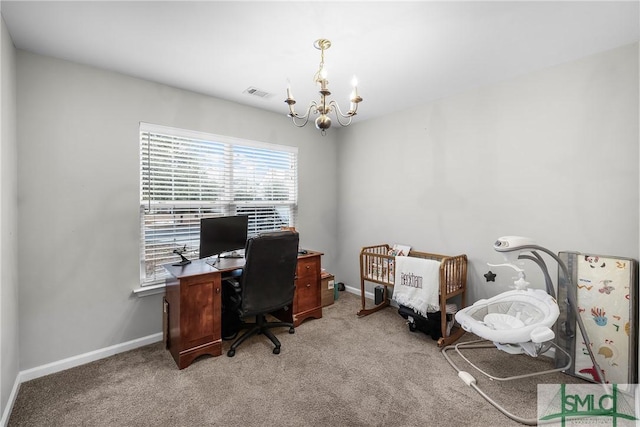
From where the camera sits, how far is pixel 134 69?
2.44 meters

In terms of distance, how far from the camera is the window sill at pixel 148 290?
8.54 ft

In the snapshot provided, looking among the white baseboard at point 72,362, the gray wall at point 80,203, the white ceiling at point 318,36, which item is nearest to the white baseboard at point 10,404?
the white baseboard at point 72,362

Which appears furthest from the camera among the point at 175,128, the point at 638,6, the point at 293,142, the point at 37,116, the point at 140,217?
the point at 293,142

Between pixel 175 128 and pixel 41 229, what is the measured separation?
1.38 metres

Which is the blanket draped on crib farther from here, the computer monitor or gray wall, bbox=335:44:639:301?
the computer monitor

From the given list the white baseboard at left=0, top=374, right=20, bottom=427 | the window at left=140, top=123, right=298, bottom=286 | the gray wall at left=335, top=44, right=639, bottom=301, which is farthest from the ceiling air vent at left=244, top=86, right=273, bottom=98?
the white baseboard at left=0, top=374, right=20, bottom=427

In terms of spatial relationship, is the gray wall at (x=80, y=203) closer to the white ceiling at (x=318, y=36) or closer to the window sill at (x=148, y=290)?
the window sill at (x=148, y=290)

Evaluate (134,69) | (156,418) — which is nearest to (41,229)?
(134,69)

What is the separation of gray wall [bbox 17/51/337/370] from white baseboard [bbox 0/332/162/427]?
0.15 feet

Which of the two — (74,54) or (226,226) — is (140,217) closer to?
(226,226)

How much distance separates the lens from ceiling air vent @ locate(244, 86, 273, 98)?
2.89m

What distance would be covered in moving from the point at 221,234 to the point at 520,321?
9.05ft

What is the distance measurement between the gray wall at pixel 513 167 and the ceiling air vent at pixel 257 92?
1.54 meters

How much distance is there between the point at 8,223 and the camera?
1.87m
